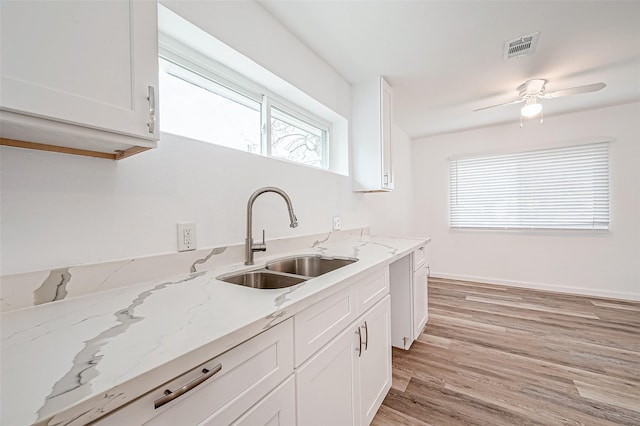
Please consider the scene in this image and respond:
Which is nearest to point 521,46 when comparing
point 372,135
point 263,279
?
point 372,135

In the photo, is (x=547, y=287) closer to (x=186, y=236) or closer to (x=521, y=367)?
(x=521, y=367)

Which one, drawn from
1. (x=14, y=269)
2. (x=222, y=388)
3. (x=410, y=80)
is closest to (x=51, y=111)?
(x=14, y=269)

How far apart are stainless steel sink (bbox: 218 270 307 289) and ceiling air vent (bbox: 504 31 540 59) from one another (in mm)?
2317

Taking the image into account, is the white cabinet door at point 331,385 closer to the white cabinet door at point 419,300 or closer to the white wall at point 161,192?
the white wall at point 161,192

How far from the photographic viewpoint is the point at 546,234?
3.63 m

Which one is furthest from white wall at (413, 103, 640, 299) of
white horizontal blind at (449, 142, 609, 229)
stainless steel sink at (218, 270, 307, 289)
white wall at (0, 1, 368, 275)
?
stainless steel sink at (218, 270, 307, 289)

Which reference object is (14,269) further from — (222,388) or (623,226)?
(623,226)

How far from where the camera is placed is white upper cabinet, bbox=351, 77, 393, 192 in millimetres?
2486

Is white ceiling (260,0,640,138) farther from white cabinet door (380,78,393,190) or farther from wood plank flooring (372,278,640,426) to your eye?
wood plank flooring (372,278,640,426)

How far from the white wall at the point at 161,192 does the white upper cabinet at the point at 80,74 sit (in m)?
0.13

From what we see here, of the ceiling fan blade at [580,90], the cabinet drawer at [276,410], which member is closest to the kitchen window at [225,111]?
the cabinet drawer at [276,410]

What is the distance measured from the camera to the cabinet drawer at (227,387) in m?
0.47

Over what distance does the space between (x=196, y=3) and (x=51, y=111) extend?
96 centimetres

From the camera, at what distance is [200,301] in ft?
2.69
